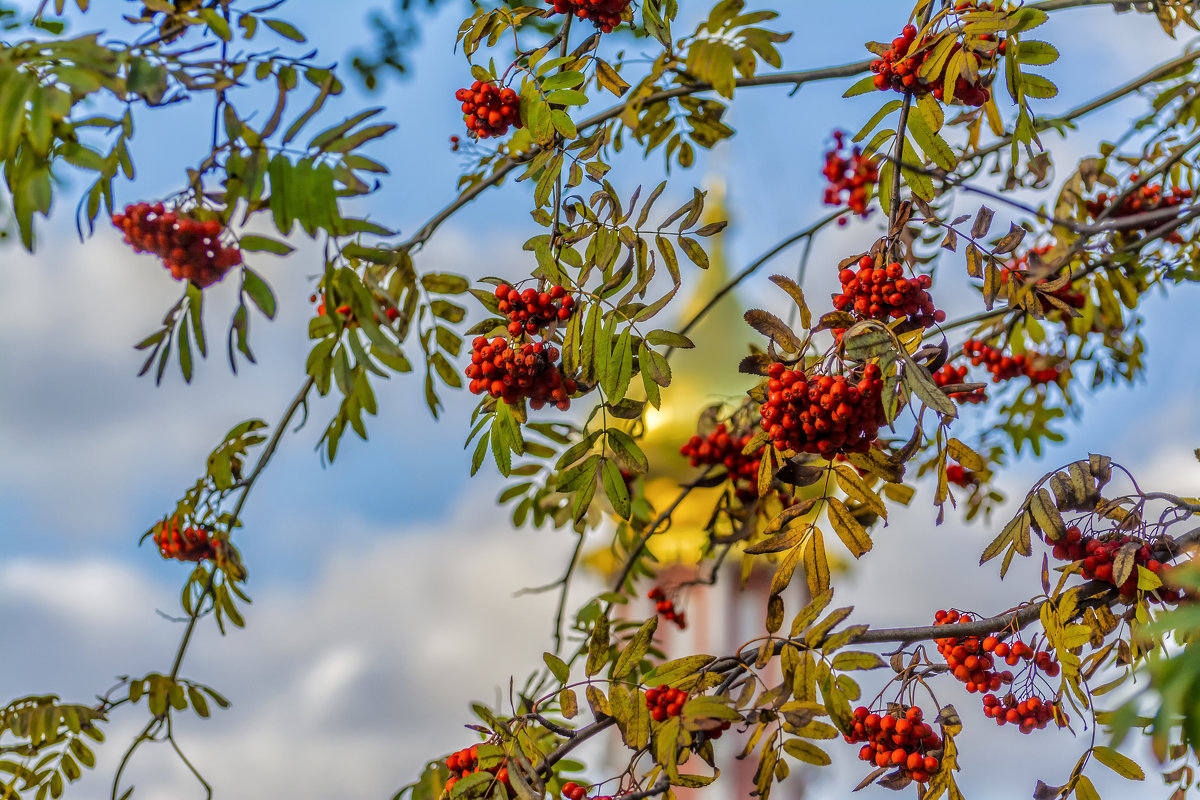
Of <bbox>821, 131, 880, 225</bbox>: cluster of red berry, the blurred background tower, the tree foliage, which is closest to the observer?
the tree foliage

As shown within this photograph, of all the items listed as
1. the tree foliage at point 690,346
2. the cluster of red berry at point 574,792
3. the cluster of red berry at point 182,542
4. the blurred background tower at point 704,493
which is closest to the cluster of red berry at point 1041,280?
the tree foliage at point 690,346

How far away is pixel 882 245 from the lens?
1283 millimetres

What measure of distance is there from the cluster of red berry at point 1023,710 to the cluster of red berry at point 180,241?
101cm

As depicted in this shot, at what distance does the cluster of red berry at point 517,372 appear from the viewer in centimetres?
127

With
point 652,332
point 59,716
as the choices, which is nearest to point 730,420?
point 652,332

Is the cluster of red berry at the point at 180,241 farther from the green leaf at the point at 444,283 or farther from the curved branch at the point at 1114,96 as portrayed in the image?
the curved branch at the point at 1114,96

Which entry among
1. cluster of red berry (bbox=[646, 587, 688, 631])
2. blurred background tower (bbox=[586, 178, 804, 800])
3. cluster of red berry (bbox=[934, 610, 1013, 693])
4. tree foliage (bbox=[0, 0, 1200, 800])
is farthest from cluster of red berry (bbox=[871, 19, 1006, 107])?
blurred background tower (bbox=[586, 178, 804, 800])

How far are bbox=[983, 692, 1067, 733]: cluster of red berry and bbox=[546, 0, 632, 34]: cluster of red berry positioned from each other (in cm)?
98

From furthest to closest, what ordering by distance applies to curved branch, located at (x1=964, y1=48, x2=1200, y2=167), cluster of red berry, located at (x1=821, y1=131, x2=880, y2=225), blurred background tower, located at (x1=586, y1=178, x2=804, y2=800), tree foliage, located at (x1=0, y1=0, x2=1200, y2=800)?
blurred background tower, located at (x1=586, y1=178, x2=804, y2=800), cluster of red berry, located at (x1=821, y1=131, x2=880, y2=225), curved branch, located at (x1=964, y1=48, x2=1200, y2=167), tree foliage, located at (x1=0, y1=0, x2=1200, y2=800)

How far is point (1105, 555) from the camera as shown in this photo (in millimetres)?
1246

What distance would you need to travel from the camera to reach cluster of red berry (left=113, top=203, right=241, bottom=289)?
3.52 ft

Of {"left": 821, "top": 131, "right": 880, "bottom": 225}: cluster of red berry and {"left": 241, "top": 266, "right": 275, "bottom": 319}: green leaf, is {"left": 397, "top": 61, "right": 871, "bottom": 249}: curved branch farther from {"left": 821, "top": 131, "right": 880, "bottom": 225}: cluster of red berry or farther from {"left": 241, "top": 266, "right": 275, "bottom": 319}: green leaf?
{"left": 821, "top": 131, "right": 880, "bottom": 225}: cluster of red berry

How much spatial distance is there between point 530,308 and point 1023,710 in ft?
2.52

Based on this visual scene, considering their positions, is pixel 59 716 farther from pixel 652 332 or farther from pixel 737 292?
pixel 737 292
